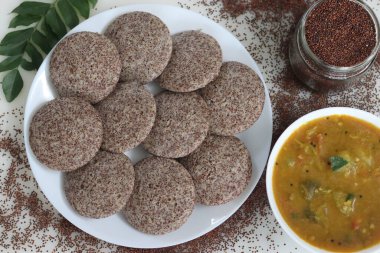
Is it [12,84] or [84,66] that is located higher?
[84,66]

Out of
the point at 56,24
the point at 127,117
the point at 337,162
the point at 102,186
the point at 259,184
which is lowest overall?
the point at 259,184

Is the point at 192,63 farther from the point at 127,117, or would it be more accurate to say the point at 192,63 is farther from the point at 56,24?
the point at 56,24

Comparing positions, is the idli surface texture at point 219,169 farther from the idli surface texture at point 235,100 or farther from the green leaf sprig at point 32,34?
the green leaf sprig at point 32,34

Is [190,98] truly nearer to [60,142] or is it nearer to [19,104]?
[60,142]

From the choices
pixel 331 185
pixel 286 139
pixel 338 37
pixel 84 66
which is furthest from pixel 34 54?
pixel 331 185

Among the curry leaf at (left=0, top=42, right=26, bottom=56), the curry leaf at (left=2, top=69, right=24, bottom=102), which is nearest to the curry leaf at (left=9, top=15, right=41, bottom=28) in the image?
the curry leaf at (left=0, top=42, right=26, bottom=56)

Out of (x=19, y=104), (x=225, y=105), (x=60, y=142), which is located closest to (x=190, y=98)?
(x=225, y=105)

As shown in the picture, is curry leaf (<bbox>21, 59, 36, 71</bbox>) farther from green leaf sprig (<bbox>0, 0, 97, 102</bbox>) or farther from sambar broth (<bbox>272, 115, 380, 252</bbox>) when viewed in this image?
sambar broth (<bbox>272, 115, 380, 252</bbox>)

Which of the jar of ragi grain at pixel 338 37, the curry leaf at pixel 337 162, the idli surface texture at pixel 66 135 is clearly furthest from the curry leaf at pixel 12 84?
the curry leaf at pixel 337 162
